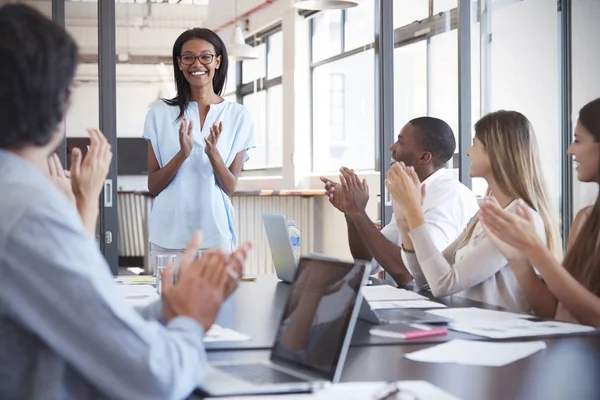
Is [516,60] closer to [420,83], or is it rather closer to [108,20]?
[420,83]

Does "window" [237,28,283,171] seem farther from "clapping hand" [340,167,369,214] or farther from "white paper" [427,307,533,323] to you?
"white paper" [427,307,533,323]

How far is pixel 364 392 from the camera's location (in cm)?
124

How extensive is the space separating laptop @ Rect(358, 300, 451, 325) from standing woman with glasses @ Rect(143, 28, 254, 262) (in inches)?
52.5

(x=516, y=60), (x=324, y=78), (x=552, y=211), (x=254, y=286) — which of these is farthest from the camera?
(x=324, y=78)

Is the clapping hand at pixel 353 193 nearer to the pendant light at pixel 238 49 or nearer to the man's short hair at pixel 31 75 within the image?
the man's short hair at pixel 31 75

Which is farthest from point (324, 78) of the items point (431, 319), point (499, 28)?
point (431, 319)

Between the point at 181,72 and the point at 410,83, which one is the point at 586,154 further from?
the point at 410,83

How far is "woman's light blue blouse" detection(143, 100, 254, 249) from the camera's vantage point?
3.35 metres

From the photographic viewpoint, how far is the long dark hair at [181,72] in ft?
11.3

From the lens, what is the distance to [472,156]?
8.75ft

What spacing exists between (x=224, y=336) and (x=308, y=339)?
437 mm

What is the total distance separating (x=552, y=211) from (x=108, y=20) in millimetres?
2760

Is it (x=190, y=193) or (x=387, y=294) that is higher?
(x=190, y=193)

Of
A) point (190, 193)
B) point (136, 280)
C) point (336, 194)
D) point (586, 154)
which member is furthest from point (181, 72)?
point (586, 154)
